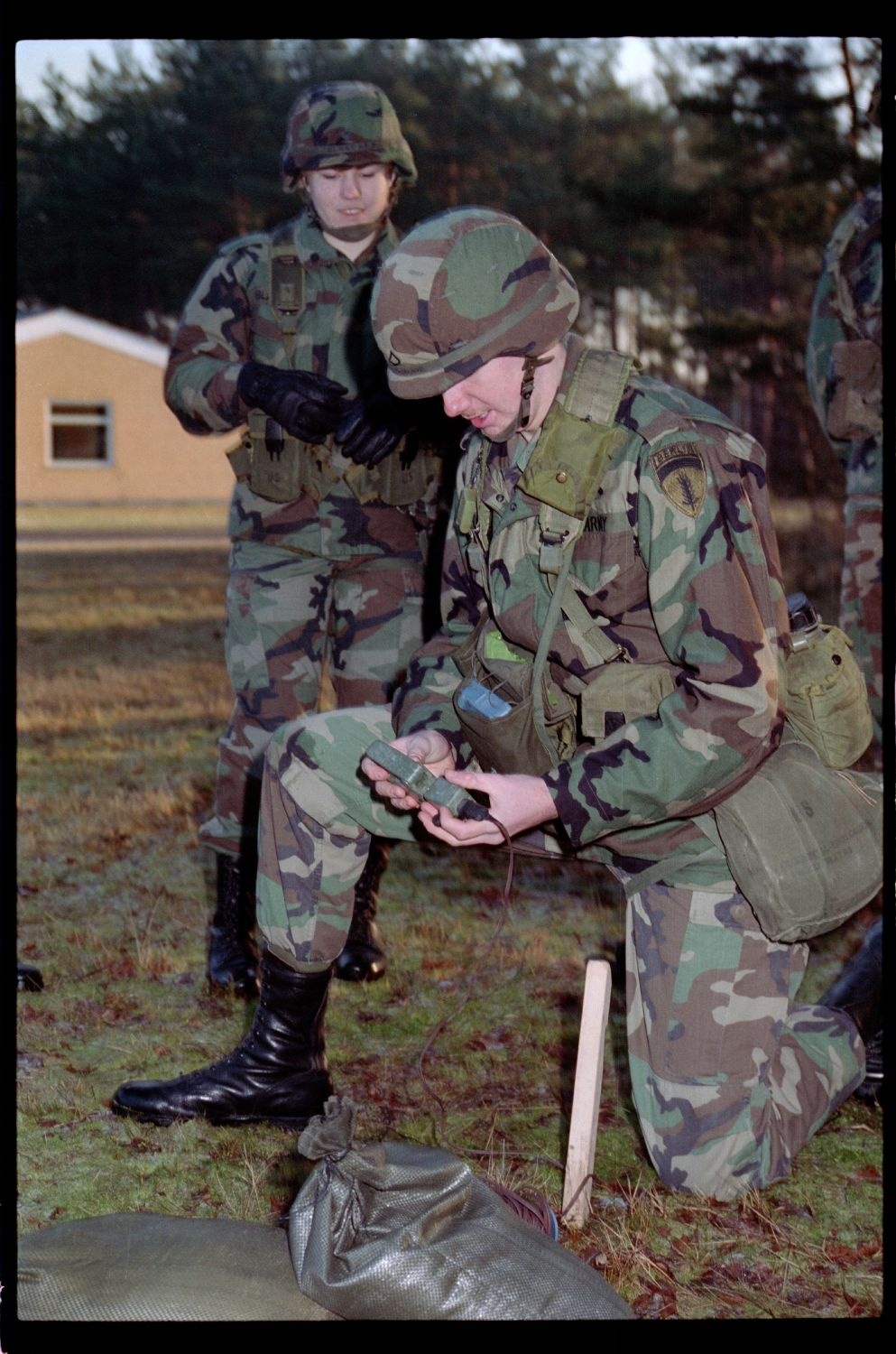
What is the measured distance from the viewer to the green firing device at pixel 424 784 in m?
3.12

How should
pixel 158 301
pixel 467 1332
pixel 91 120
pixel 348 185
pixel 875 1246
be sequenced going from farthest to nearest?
1. pixel 158 301
2. pixel 91 120
3. pixel 348 185
4. pixel 875 1246
5. pixel 467 1332

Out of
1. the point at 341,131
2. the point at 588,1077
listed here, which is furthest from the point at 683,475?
the point at 341,131

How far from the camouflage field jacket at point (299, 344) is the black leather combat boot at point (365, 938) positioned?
1.01 metres

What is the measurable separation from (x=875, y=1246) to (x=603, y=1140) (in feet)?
2.34

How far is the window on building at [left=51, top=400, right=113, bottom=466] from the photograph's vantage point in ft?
88.4

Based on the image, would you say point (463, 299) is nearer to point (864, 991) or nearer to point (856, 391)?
point (864, 991)

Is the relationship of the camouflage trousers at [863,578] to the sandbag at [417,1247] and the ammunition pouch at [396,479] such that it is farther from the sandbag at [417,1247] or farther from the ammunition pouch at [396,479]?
the sandbag at [417,1247]

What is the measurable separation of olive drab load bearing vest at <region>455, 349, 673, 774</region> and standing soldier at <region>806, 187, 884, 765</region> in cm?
229

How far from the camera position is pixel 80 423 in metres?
28.0

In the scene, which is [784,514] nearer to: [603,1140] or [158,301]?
[158,301]

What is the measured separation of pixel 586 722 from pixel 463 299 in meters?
0.92

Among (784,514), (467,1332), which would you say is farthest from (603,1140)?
(784,514)

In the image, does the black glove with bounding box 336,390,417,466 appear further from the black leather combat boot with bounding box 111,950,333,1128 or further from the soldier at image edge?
the black leather combat boot with bounding box 111,950,333,1128
